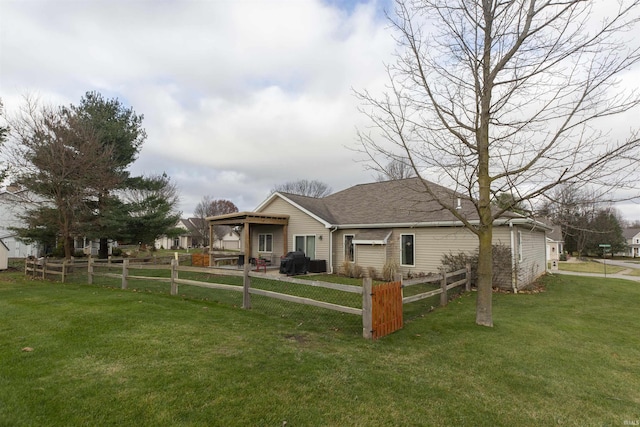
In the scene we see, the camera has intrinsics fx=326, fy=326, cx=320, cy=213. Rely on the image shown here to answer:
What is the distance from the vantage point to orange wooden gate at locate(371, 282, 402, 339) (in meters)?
5.84

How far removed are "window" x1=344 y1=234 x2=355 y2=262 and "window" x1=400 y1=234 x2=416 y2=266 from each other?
2.57 meters

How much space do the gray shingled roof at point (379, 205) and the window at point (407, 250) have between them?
2.54 feet

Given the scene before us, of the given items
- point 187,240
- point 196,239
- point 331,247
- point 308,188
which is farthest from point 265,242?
point 196,239

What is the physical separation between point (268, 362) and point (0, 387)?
2.91m

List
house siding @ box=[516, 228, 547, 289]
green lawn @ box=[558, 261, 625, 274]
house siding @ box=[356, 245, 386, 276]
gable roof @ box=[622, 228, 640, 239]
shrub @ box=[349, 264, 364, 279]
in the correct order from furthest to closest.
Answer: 1. gable roof @ box=[622, 228, 640, 239]
2. green lawn @ box=[558, 261, 625, 274]
3. shrub @ box=[349, 264, 364, 279]
4. house siding @ box=[356, 245, 386, 276]
5. house siding @ box=[516, 228, 547, 289]

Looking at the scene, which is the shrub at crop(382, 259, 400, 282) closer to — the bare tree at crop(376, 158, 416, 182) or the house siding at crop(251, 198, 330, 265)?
the house siding at crop(251, 198, 330, 265)

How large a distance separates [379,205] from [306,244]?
4.70 m

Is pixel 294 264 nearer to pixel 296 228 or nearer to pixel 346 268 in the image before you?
pixel 346 268

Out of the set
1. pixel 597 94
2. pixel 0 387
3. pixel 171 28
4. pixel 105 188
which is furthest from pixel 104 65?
pixel 597 94

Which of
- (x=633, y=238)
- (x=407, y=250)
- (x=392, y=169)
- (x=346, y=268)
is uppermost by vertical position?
(x=392, y=169)

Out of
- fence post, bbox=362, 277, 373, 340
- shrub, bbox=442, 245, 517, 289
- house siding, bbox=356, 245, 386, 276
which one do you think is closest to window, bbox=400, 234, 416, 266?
house siding, bbox=356, 245, 386, 276

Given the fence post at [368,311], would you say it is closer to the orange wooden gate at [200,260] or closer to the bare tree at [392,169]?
the bare tree at [392,169]

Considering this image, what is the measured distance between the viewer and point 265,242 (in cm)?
2097

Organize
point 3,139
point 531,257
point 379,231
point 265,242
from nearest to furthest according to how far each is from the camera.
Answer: point 3,139 → point 531,257 → point 379,231 → point 265,242
